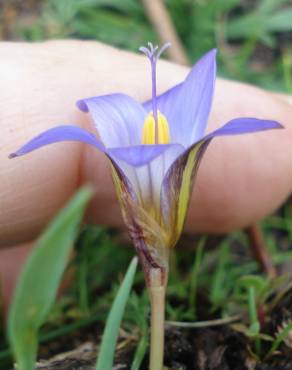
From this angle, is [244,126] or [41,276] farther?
[244,126]

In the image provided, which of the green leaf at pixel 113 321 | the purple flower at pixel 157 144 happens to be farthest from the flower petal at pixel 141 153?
the green leaf at pixel 113 321

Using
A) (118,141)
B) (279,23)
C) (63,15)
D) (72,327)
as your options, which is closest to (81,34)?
(63,15)

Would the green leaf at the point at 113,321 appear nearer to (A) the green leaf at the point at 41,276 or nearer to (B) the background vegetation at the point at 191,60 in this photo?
(A) the green leaf at the point at 41,276

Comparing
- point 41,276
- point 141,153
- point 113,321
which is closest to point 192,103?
point 141,153

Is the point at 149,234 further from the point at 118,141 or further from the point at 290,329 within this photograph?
the point at 290,329

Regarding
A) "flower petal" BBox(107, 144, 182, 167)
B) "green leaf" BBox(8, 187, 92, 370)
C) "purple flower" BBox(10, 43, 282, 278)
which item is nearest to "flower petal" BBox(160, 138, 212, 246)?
"purple flower" BBox(10, 43, 282, 278)

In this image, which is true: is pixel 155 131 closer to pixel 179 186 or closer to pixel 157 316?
pixel 179 186
